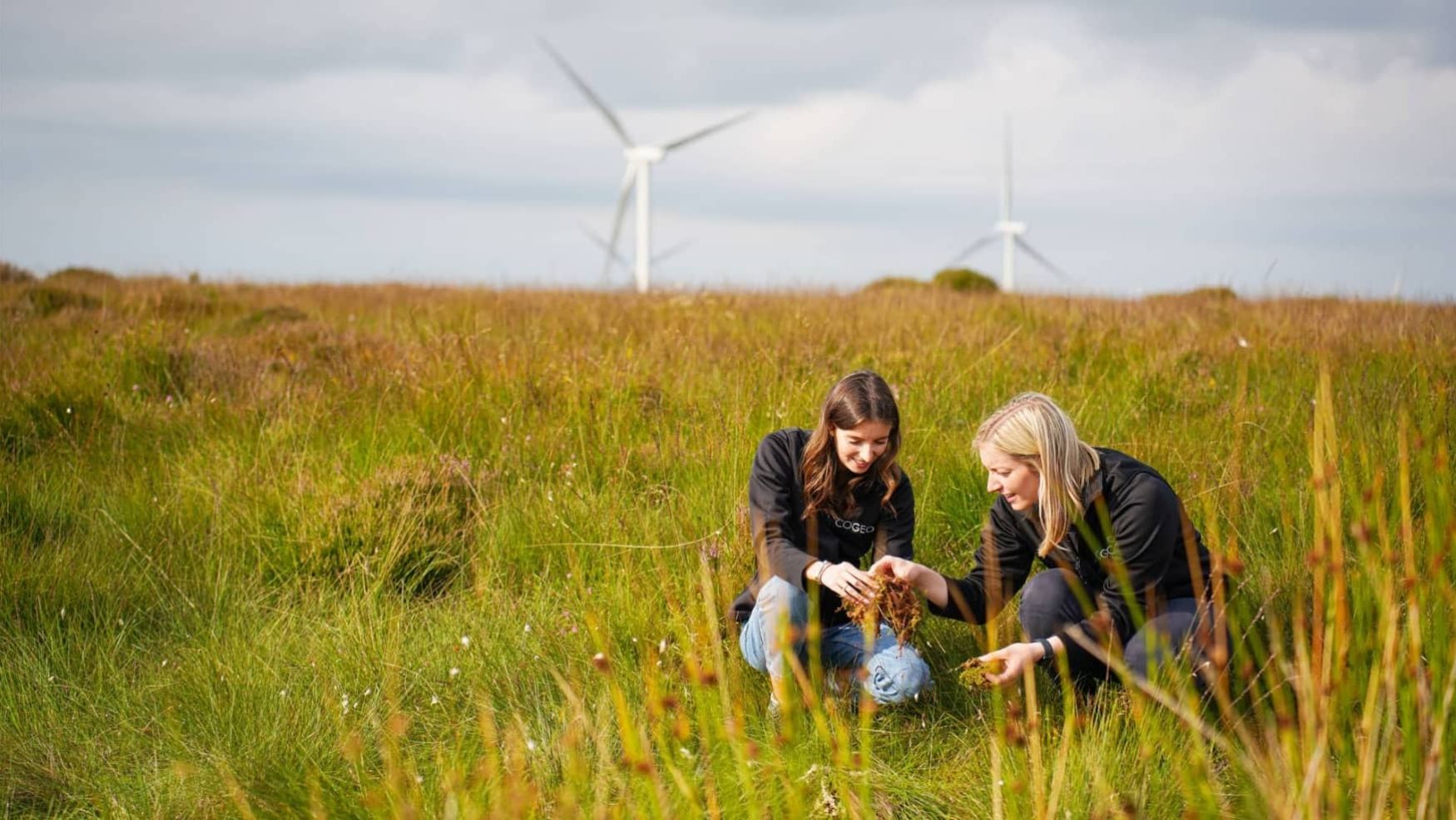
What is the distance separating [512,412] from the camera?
6.11 meters

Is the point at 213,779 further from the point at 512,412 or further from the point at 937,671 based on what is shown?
the point at 512,412

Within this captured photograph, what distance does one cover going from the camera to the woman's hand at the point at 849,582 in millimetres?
3318

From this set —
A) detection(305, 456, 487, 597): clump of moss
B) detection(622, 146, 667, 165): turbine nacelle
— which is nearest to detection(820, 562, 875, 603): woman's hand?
detection(305, 456, 487, 597): clump of moss

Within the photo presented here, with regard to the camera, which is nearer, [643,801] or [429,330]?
[643,801]

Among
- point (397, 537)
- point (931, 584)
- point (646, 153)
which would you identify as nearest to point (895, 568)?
point (931, 584)

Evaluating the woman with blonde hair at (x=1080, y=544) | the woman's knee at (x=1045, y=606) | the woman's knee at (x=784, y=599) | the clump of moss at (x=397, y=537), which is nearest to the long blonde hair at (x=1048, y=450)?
the woman with blonde hair at (x=1080, y=544)

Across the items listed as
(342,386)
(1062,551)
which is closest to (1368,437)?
(1062,551)

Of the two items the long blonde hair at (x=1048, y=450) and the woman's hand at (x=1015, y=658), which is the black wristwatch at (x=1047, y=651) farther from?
the long blonde hair at (x=1048, y=450)

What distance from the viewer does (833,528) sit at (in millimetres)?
4012

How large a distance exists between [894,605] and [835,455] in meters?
0.75

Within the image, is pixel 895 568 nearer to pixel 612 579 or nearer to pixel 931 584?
pixel 931 584

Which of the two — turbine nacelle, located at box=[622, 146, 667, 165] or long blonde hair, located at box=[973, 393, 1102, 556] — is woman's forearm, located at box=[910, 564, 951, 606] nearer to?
long blonde hair, located at box=[973, 393, 1102, 556]

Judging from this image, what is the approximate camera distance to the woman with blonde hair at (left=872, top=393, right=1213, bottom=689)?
3.51 m

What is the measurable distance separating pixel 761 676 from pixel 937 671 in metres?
0.63
